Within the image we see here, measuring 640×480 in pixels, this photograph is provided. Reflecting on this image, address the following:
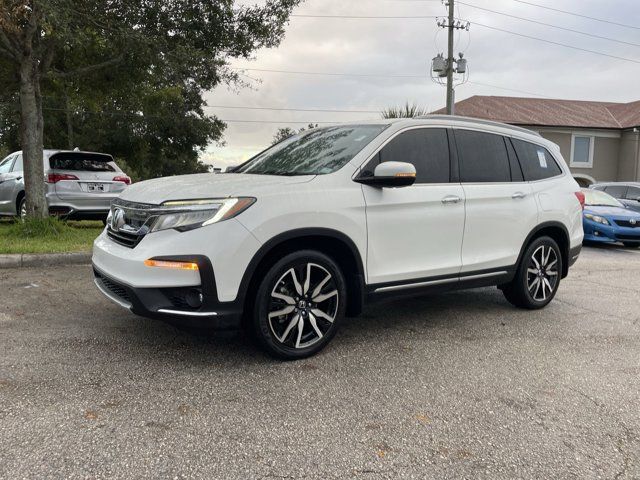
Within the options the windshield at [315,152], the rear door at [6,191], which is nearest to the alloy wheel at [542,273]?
the windshield at [315,152]

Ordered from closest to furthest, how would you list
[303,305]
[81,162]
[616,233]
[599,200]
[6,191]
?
1. [303,305]
2. [81,162]
3. [6,191]
4. [616,233]
5. [599,200]

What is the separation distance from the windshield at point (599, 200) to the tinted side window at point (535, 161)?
787 cm

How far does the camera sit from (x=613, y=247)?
12312mm

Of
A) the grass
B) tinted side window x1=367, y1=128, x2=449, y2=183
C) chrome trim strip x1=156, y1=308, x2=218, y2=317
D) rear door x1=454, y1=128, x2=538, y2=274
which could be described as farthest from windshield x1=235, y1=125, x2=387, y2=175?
the grass

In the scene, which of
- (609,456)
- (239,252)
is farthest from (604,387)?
(239,252)

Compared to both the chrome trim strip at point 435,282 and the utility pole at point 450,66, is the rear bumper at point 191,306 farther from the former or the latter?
the utility pole at point 450,66

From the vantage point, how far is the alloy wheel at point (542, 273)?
17.6ft

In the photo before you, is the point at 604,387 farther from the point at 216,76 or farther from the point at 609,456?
the point at 216,76

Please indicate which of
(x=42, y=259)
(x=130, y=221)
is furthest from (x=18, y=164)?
(x=130, y=221)

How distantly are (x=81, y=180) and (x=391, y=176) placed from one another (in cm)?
719

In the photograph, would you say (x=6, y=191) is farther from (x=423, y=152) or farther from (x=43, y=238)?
(x=423, y=152)

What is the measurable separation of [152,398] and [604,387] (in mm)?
2924

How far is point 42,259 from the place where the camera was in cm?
690

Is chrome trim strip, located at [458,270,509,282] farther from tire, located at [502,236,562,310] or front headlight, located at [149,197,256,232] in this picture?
front headlight, located at [149,197,256,232]
